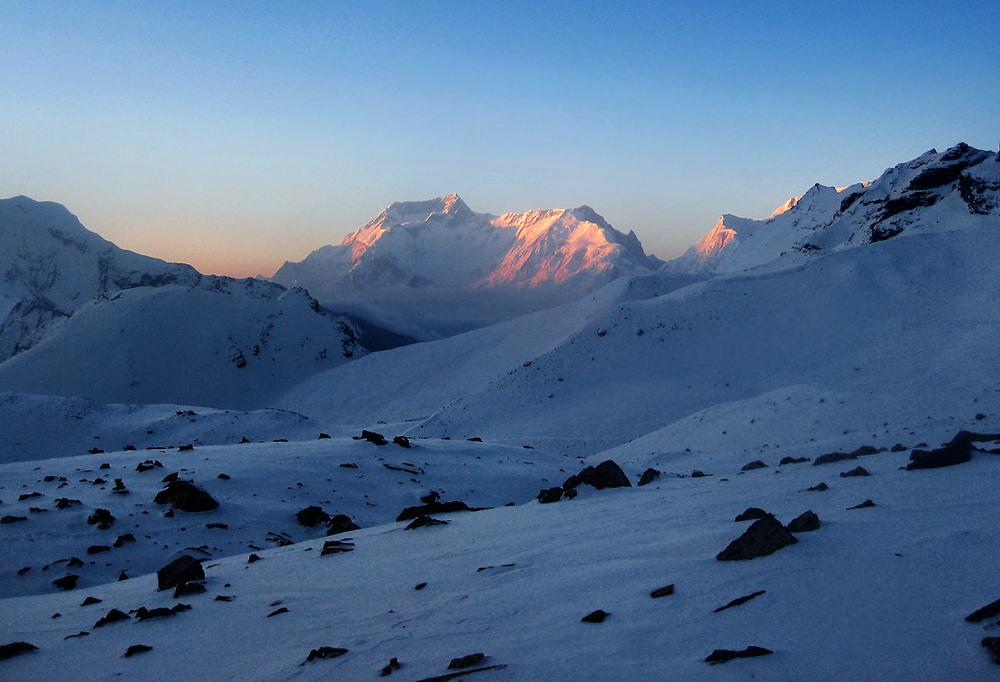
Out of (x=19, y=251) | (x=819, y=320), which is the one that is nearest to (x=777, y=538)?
(x=819, y=320)

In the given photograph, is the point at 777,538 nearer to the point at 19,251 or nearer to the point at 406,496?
the point at 406,496

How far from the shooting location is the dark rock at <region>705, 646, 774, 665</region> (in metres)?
3.99

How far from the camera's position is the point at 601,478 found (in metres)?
13.2

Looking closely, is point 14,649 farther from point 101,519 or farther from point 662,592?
point 101,519

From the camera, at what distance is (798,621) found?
4414 mm

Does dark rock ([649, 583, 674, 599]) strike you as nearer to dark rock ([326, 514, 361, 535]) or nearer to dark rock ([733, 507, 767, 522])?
dark rock ([733, 507, 767, 522])

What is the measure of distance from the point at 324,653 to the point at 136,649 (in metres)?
2.20

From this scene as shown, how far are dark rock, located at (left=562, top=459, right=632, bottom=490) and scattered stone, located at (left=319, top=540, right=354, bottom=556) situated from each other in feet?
15.0

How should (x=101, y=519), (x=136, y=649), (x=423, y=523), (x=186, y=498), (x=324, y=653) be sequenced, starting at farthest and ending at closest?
(x=186, y=498), (x=101, y=519), (x=423, y=523), (x=136, y=649), (x=324, y=653)

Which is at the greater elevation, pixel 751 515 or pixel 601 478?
pixel 751 515

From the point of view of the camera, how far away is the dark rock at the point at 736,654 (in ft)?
13.1

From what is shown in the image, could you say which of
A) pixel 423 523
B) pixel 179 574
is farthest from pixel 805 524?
pixel 179 574

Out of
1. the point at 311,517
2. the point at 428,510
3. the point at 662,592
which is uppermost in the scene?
the point at 662,592

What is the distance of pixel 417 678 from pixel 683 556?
116 inches
